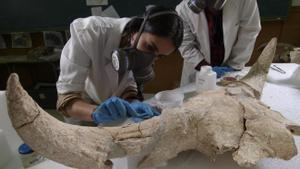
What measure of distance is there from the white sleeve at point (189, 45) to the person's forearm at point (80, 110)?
107 centimetres

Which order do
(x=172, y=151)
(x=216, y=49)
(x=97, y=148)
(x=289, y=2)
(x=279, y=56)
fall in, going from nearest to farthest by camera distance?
(x=97, y=148), (x=172, y=151), (x=216, y=49), (x=279, y=56), (x=289, y=2)

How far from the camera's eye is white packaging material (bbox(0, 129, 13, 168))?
862 millimetres

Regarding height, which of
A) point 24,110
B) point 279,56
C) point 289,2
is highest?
point 289,2

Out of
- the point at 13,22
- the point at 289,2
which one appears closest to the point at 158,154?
the point at 289,2

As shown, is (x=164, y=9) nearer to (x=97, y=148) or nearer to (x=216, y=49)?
(x=97, y=148)

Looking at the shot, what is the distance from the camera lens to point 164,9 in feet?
3.70

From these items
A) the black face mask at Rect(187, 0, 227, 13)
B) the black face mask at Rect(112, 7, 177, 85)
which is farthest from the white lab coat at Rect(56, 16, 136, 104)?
the black face mask at Rect(187, 0, 227, 13)

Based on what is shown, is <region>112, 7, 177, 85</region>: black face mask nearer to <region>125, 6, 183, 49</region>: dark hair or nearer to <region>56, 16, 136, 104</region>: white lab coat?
<region>125, 6, 183, 49</region>: dark hair

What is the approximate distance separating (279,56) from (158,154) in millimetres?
2019

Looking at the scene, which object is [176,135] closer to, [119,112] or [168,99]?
[119,112]

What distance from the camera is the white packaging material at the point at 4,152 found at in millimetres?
862

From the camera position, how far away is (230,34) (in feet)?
6.36

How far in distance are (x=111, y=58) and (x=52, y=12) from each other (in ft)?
6.07

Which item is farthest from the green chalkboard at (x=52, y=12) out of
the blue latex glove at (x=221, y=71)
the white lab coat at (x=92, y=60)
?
the white lab coat at (x=92, y=60)
